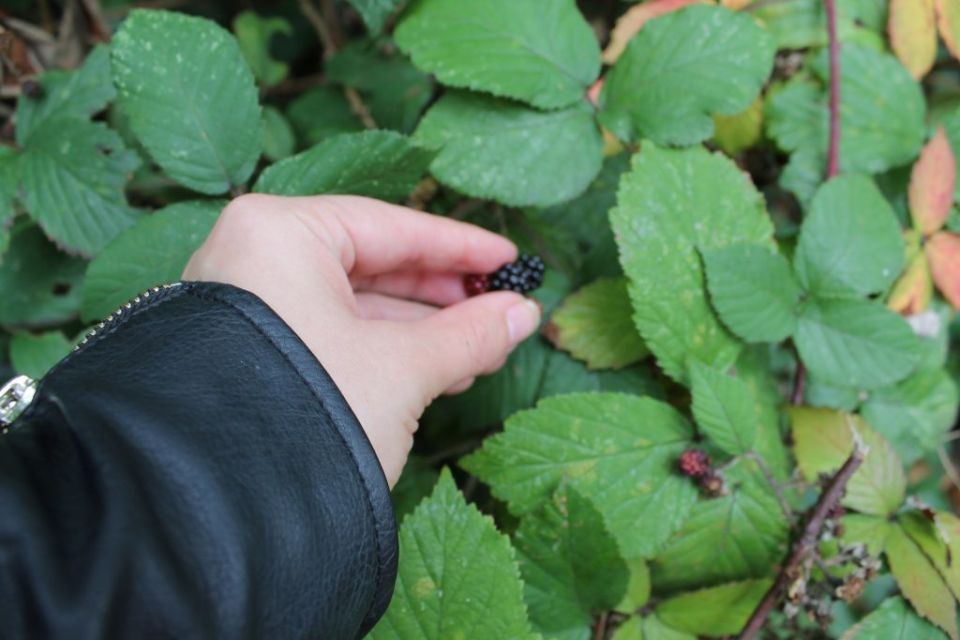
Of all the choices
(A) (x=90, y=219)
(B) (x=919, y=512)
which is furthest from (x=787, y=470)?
(A) (x=90, y=219)

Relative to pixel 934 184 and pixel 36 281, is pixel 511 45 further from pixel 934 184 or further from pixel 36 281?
pixel 36 281

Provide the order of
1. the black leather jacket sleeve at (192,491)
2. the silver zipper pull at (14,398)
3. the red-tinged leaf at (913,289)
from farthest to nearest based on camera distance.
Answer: the red-tinged leaf at (913,289) < the silver zipper pull at (14,398) < the black leather jacket sleeve at (192,491)

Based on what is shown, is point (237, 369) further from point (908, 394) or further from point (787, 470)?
point (908, 394)

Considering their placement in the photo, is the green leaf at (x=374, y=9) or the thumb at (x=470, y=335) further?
the green leaf at (x=374, y=9)

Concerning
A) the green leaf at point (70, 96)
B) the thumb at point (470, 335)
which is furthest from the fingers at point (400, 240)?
the green leaf at point (70, 96)

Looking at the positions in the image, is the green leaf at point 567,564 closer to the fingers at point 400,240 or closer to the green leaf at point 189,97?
the fingers at point 400,240

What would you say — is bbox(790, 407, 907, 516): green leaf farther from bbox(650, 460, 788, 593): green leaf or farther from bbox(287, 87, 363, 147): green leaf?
bbox(287, 87, 363, 147): green leaf

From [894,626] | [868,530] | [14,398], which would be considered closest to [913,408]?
[868,530]
